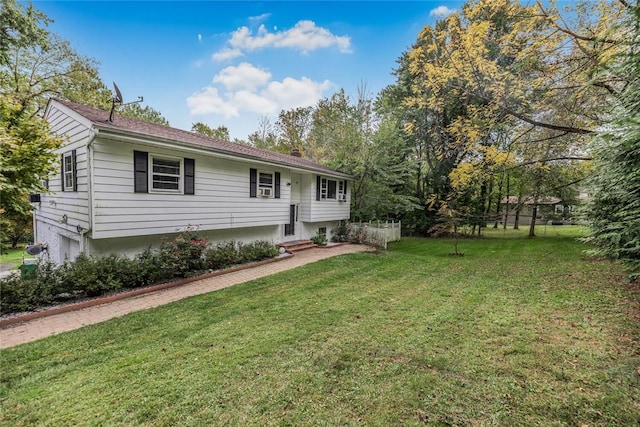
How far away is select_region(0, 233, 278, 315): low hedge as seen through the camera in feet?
16.2

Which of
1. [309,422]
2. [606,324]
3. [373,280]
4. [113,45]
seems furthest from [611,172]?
[113,45]

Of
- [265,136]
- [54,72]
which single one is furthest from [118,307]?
[265,136]

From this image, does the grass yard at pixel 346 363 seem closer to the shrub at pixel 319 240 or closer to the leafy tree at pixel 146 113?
the shrub at pixel 319 240

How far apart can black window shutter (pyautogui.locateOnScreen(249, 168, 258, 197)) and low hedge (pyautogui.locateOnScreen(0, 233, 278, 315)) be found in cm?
256

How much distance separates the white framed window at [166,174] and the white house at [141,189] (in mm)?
26

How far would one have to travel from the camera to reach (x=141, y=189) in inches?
274

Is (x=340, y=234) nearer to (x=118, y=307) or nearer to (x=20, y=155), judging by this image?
(x=118, y=307)

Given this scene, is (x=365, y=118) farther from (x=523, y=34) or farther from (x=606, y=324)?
(x=606, y=324)

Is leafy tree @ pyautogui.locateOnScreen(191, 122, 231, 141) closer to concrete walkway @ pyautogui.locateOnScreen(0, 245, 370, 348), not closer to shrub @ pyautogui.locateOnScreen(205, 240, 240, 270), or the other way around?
shrub @ pyautogui.locateOnScreen(205, 240, 240, 270)

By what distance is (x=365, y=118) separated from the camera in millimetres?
15727

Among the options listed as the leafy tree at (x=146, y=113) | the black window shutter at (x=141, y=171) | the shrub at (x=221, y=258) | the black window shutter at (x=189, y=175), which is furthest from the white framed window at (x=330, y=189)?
the leafy tree at (x=146, y=113)

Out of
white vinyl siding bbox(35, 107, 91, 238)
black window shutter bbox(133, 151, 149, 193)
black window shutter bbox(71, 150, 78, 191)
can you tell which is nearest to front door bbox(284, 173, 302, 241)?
black window shutter bbox(133, 151, 149, 193)

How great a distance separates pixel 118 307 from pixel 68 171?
16.4 feet

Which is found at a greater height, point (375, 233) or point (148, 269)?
point (375, 233)
